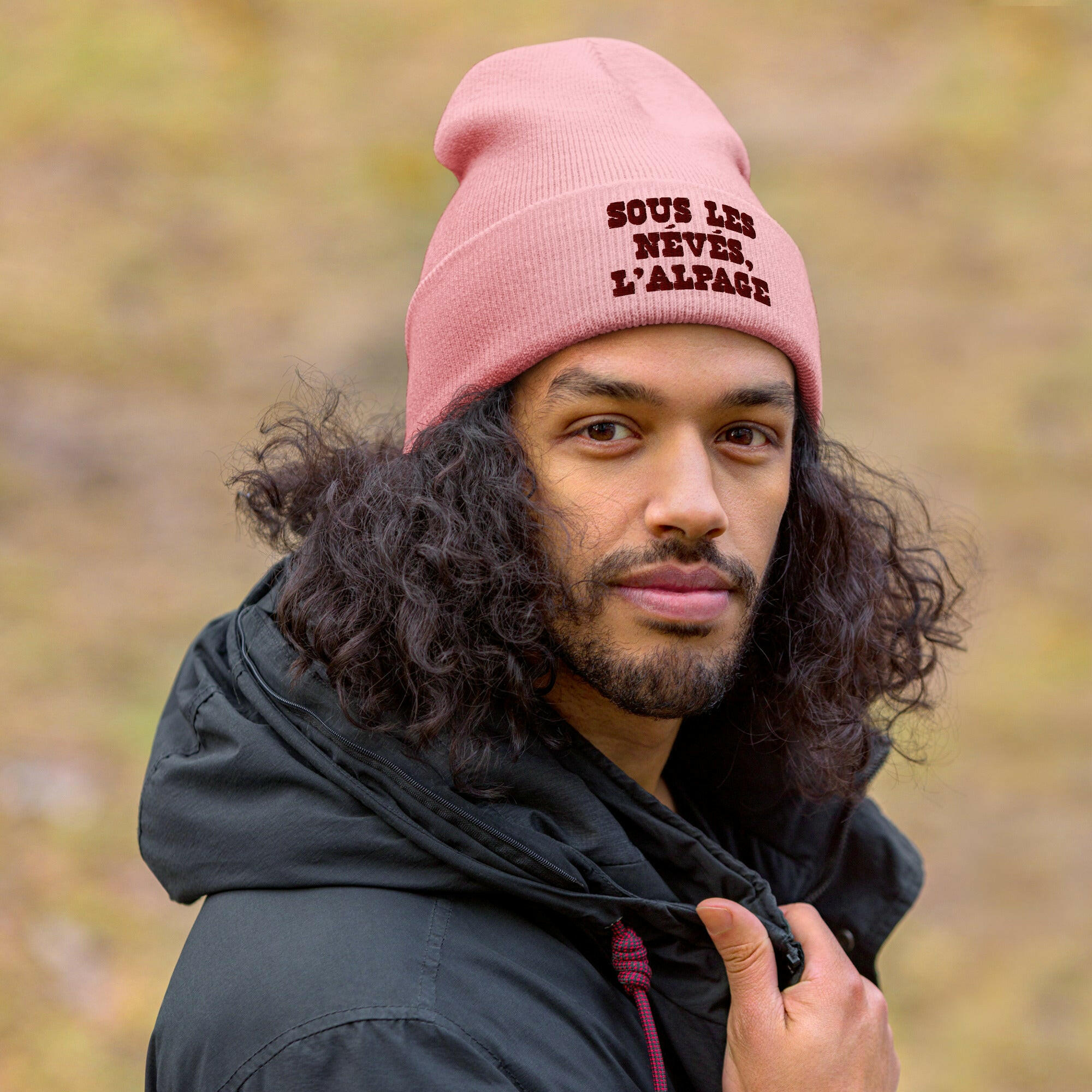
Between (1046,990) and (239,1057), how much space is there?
13.4ft

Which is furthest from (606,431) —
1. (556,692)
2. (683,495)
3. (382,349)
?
(382,349)

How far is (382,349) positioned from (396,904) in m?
5.57

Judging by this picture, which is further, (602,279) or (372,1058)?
(602,279)

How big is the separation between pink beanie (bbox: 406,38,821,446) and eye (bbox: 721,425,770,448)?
15cm

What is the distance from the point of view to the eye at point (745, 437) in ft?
6.34

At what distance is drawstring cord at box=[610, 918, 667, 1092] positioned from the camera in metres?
1.63

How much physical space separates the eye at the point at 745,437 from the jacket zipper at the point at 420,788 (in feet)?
2.53

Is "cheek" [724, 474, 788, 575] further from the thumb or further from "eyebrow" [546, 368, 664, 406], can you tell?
the thumb

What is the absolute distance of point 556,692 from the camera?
1894mm

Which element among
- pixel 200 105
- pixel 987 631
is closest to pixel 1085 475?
pixel 987 631

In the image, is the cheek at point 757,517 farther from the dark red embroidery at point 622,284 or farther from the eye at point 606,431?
the dark red embroidery at point 622,284

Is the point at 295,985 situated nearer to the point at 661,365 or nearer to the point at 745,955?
the point at 745,955

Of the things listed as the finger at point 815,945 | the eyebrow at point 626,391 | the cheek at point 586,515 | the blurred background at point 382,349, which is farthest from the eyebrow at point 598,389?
the blurred background at point 382,349

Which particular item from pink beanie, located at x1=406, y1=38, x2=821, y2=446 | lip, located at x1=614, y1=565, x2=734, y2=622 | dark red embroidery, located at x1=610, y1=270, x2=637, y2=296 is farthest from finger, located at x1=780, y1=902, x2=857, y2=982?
dark red embroidery, located at x1=610, y1=270, x2=637, y2=296
